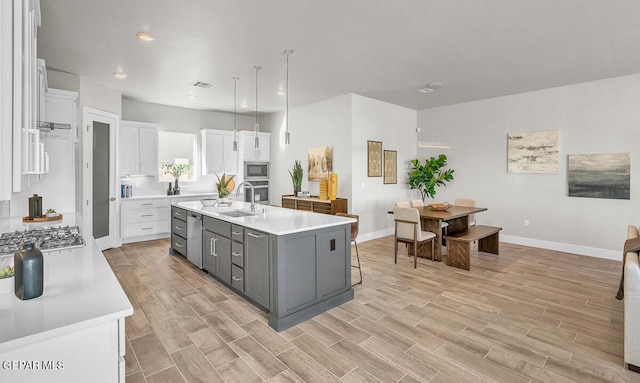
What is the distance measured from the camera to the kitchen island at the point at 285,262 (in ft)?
9.02

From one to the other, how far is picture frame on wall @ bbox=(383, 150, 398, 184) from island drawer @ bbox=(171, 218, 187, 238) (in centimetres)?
406

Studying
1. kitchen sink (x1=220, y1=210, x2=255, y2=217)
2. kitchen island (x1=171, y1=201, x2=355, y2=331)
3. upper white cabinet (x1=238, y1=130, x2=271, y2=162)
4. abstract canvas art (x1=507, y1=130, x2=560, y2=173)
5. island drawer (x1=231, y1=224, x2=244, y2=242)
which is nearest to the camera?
kitchen island (x1=171, y1=201, x2=355, y2=331)

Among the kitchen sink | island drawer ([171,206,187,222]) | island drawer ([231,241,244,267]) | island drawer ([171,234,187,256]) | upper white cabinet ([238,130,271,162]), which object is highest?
upper white cabinet ([238,130,271,162])

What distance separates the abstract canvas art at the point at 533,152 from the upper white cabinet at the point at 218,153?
6.01 m

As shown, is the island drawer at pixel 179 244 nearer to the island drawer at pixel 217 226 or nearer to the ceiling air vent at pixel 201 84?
the island drawer at pixel 217 226

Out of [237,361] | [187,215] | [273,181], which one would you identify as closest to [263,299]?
[237,361]

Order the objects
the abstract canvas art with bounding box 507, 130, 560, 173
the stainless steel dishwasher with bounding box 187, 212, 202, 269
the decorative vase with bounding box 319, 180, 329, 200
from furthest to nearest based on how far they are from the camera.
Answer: the decorative vase with bounding box 319, 180, 329, 200, the abstract canvas art with bounding box 507, 130, 560, 173, the stainless steel dishwasher with bounding box 187, 212, 202, 269

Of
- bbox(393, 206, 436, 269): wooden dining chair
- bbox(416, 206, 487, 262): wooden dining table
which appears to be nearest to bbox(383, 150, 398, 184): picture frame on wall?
bbox(416, 206, 487, 262): wooden dining table

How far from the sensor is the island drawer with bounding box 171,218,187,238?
464 cm

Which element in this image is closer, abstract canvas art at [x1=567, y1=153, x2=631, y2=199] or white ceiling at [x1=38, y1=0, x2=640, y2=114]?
white ceiling at [x1=38, y1=0, x2=640, y2=114]

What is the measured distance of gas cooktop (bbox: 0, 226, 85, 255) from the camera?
6.54ft

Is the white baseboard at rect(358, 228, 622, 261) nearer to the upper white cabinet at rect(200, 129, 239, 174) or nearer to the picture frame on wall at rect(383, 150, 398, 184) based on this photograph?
the picture frame on wall at rect(383, 150, 398, 184)

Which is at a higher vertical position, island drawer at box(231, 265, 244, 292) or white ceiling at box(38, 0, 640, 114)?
white ceiling at box(38, 0, 640, 114)

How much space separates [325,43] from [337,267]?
2.56m
